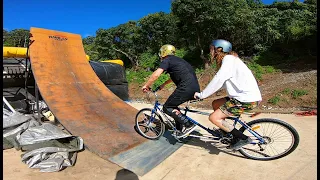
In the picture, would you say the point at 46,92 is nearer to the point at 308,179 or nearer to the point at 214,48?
the point at 214,48

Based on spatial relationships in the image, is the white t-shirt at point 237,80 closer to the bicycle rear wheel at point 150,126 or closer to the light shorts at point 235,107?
the light shorts at point 235,107

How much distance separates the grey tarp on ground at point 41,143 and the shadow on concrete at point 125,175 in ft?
2.42

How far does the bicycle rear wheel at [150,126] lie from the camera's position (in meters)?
4.87

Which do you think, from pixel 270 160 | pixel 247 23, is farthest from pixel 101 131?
pixel 247 23

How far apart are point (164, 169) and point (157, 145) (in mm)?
906

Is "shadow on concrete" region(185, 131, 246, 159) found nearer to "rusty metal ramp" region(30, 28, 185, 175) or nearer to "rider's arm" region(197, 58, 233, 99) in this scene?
"rusty metal ramp" region(30, 28, 185, 175)

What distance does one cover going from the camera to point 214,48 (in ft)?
12.7

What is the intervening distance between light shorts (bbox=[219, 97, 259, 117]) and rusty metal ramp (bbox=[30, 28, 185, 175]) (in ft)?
3.73

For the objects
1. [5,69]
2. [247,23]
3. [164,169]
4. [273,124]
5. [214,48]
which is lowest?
[164,169]

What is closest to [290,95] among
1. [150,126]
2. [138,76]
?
[150,126]

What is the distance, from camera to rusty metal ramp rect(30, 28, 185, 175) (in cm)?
419

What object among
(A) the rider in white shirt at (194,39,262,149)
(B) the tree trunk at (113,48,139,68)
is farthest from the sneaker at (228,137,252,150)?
(B) the tree trunk at (113,48,139,68)

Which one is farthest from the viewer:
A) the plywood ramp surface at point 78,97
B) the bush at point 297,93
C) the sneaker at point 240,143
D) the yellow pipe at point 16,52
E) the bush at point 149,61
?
the bush at point 149,61

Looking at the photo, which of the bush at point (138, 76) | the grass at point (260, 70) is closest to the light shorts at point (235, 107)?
the grass at point (260, 70)
